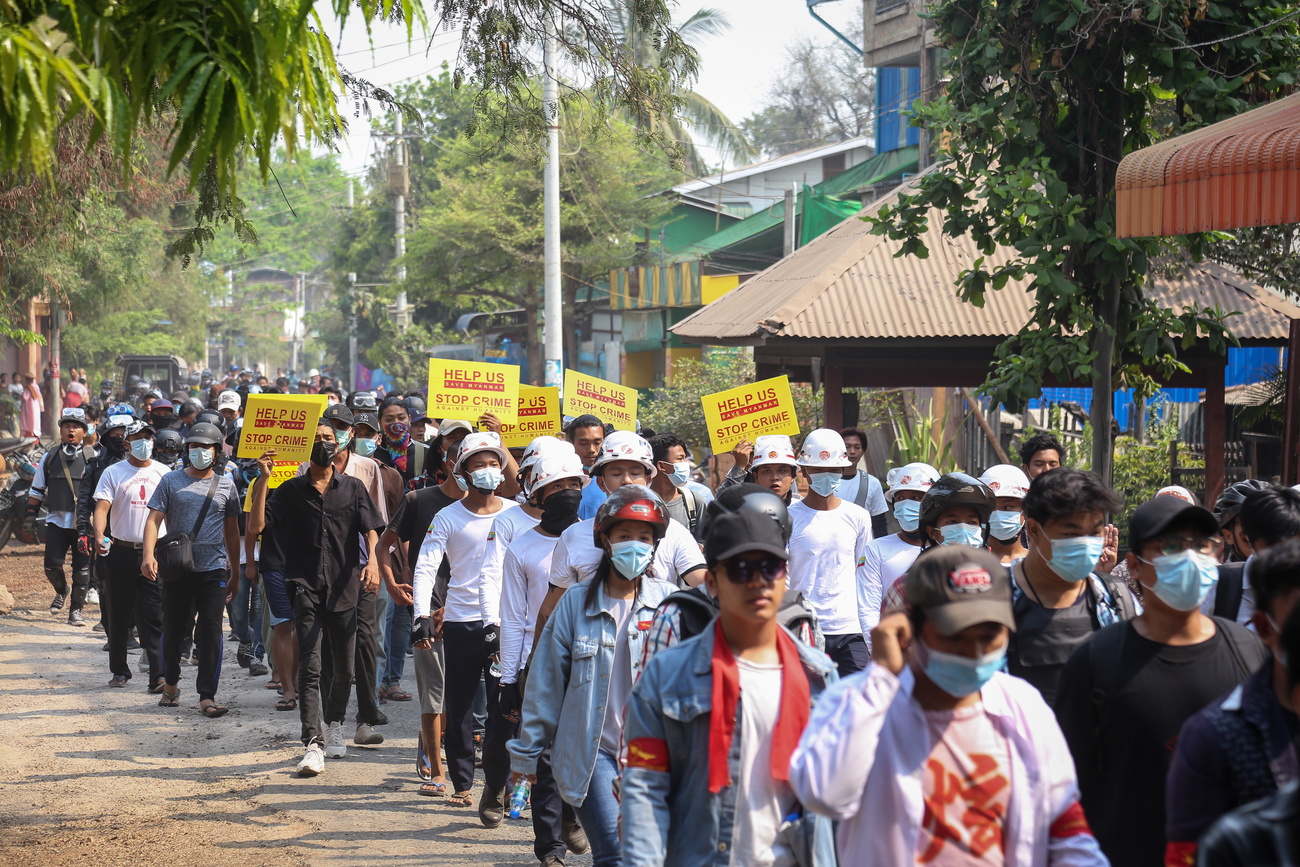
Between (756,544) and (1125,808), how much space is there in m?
1.14

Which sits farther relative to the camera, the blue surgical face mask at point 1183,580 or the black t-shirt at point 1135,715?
the blue surgical face mask at point 1183,580

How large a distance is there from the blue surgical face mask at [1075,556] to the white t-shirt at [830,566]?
2780 millimetres

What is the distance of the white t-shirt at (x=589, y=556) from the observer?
5.86 metres

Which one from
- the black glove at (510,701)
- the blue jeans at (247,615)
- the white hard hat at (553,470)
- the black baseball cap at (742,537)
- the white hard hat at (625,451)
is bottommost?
the blue jeans at (247,615)

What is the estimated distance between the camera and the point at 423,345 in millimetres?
45062

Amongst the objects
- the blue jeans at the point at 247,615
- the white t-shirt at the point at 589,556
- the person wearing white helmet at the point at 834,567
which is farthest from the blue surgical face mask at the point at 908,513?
the blue jeans at the point at 247,615

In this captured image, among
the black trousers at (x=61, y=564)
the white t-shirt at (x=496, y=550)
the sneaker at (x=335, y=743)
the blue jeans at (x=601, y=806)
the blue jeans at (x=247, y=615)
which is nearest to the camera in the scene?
the blue jeans at (x=601, y=806)

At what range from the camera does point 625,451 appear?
273 inches

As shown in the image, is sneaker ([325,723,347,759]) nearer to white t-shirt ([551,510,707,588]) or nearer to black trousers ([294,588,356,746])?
black trousers ([294,588,356,746])

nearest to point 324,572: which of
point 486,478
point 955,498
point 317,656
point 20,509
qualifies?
point 317,656

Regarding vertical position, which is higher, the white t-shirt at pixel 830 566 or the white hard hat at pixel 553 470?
the white hard hat at pixel 553 470

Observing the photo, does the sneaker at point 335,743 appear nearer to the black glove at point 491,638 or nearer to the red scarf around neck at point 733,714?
the black glove at point 491,638

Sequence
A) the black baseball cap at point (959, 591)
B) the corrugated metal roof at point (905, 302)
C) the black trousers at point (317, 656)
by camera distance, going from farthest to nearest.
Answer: the corrugated metal roof at point (905, 302), the black trousers at point (317, 656), the black baseball cap at point (959, 591)

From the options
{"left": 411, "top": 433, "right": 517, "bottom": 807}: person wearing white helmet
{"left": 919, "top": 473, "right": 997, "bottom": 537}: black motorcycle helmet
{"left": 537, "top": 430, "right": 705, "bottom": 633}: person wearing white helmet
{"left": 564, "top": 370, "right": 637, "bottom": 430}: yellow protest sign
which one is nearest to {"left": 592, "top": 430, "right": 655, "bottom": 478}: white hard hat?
{"left": 411, "top": 433, "right": 517, "bottom": 807}: person wearing white helmet
